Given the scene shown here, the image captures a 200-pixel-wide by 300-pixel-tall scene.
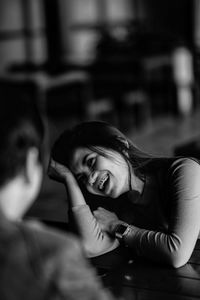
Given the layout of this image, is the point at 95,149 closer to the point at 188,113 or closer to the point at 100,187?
the point at 100,187

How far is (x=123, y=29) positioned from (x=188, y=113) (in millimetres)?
1789

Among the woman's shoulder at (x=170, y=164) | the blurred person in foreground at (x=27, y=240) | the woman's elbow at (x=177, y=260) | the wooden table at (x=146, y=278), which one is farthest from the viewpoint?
the woman's shoulder at (x=170, y=164)

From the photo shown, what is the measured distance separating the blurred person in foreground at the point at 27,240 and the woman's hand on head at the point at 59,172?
556 mm

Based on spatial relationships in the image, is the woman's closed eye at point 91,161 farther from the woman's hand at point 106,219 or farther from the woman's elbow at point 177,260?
the woman's elbow at point 177,260

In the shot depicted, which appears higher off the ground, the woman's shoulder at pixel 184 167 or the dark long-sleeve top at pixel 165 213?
the woman's shoulder at pixel 184 167

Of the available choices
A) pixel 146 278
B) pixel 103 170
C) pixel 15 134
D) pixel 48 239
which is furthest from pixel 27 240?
pixel 103 170

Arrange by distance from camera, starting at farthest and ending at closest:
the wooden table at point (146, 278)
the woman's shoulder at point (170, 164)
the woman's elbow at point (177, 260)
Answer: the woman's shoulder at point (170, 164)
the woman's elbow at point (177, 260)
the wooden table at point (146, 278)

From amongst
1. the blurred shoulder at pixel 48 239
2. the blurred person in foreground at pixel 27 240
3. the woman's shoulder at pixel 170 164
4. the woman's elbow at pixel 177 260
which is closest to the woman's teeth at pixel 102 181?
the woman's shoulder at pixel 170 164

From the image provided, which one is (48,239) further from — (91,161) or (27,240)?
(91,161)

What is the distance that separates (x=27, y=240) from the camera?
1005mm

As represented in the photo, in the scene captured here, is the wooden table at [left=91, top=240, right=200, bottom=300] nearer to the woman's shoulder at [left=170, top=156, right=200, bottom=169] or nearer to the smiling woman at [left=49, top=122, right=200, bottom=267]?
the smiling woman at [left=49, top=122, right=200, bottom=267]

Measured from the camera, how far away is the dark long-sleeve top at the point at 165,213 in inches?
60.9

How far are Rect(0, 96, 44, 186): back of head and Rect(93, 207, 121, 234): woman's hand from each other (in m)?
0.66

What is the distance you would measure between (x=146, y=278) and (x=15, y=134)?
57 centimetres
